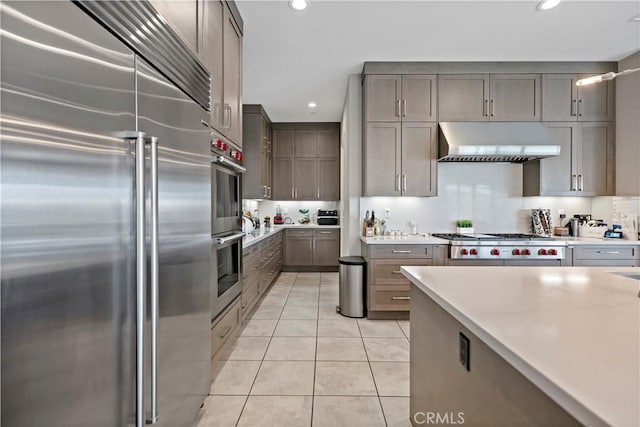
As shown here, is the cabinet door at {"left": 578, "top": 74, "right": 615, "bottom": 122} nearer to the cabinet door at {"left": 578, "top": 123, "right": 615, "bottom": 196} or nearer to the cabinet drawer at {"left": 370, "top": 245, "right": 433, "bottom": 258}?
the cabinet door at {"left": 578, "top": 123, "right": 615, "bottom": 196}

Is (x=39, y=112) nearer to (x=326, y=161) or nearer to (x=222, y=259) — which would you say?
(x=222, y=259)

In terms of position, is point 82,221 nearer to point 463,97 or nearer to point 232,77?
point 232,77

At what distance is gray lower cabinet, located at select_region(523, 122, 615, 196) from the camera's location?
3814 mm

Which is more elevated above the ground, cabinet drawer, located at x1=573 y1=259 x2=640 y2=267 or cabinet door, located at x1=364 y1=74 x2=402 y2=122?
cabinet door, located at x1=364 y1=74 x2=402 y2=122

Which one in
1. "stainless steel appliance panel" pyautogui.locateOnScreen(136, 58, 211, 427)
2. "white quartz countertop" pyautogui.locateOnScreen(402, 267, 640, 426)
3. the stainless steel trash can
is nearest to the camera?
"white quartz countertop" pyautogui.locateOnScreen(402, 267, 640, 426)

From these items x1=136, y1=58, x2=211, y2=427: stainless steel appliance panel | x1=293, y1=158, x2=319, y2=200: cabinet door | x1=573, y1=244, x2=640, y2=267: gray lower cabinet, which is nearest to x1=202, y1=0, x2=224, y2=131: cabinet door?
x1=136, y1=58, x2=211, y2=427: stainless steel appliance panel

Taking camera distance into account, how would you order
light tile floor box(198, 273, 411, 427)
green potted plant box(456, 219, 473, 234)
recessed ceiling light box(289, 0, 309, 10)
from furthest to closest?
green potted plant box(456, 219, 473, 234)
recessed ceiling light box(289, 0, 309, 10)
light tile floor box(198, 273, 411, 427)

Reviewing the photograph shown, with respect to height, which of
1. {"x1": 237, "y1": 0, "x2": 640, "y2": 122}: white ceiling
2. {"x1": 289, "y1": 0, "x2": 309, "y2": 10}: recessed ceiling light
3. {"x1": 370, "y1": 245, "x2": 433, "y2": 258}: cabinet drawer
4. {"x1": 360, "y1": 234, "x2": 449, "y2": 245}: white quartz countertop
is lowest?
{"x1": 370, "y1": 245, "x2": 433, "y2": 258}: cabinet drawer

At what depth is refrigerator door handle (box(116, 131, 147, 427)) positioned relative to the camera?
1.07 meters

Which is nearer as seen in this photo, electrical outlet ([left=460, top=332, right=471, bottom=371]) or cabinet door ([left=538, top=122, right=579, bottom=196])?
electrical outlet ([left=460, top=332, right=471, bottom=371])

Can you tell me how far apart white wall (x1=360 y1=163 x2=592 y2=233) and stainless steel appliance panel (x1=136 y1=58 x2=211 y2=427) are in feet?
8.68

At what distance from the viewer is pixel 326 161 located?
6.67m

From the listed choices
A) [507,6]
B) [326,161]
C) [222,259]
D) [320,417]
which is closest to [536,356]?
[320,417]

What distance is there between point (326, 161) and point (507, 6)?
4.23 m
